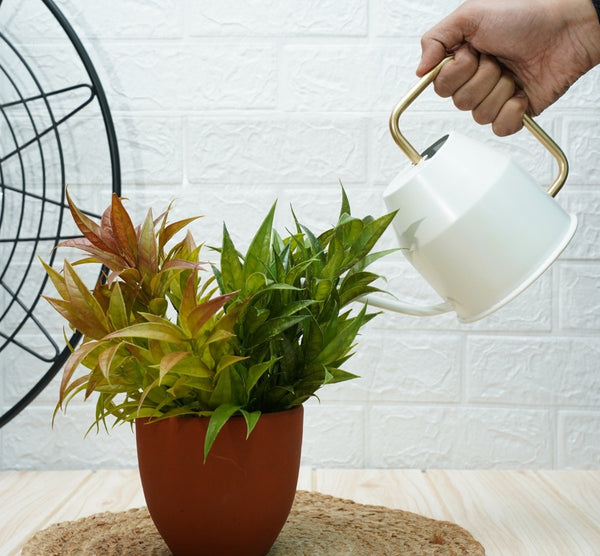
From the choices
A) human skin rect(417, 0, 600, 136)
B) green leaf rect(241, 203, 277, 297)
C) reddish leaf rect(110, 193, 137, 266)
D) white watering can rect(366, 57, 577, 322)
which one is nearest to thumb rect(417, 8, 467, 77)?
human skin rect(417, 0, 600, 136)

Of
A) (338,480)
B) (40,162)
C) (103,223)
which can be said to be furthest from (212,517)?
(40,162)

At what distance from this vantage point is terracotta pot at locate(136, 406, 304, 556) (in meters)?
0.62

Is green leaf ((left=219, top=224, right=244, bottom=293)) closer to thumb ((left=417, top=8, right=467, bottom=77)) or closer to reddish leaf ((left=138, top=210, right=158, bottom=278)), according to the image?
reddish leaf ((left=138, top=210, right=158, bottom=278))

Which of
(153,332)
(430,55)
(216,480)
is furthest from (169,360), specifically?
(430,55)

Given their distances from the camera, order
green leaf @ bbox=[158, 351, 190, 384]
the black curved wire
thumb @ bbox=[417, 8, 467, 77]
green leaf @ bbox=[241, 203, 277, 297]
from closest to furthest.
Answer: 1. green leaf @ bbox=[158, 351, 190, 384]
2. green leaf @ bbox=[241, 203, 277, 297]
3. thumb @ bbox=[417, 8, 467, 77]
4. the black curved wire

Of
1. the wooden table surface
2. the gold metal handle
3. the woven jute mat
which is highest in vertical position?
the gold metal handle

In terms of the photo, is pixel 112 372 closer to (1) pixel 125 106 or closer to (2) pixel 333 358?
(2) pixel 333 358

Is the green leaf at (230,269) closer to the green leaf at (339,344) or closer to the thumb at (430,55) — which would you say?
the green leaf at (339,344)

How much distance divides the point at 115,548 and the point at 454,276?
0.42 metres

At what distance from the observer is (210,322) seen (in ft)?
2.00

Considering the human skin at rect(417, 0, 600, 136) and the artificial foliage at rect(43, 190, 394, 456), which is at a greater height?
the human skin at rect(417, 0, 600, 136)

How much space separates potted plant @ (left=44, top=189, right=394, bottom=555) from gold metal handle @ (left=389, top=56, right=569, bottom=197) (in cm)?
9

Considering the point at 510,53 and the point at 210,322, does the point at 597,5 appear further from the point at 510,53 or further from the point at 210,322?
the point at 210,322

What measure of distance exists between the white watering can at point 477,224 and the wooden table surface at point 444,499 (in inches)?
11.1
